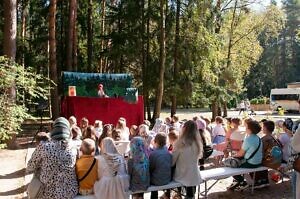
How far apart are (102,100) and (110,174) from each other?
10.3m

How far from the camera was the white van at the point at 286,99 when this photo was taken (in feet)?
142

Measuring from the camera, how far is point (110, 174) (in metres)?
5.64

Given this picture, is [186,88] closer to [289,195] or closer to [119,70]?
[119,70]

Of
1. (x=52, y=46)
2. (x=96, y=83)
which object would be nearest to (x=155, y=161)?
(x=52, y=46)

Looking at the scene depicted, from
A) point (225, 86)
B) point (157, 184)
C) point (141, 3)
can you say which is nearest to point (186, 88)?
point (225, 86)

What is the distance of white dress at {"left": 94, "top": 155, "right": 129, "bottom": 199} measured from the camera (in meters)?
5.59

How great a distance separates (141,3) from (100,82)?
6.34 m

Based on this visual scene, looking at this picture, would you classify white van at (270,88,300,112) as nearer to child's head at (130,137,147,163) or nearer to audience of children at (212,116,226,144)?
audience of children at (212,116,226,144)

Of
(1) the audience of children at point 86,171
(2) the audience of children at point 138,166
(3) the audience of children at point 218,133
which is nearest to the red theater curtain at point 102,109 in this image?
(3) the audience of children at point 218,133

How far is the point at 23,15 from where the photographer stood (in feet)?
89.4

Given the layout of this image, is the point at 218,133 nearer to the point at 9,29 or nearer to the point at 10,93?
the point at 10,93

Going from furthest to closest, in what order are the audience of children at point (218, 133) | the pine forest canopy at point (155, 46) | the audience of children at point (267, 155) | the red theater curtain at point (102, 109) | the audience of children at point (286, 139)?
the pine forest canopy at point (155, 46), the red theater curtain at point (102, 109), the audience of children at point (218, 133), the audience of children at point (286, 139), the audience of children at point (267, 155)

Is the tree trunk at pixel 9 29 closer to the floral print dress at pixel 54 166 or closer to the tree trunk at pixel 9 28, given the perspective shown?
the tree trunk at pixel 9 28

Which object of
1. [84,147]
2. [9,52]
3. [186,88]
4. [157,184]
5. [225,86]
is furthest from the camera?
[225,86]
